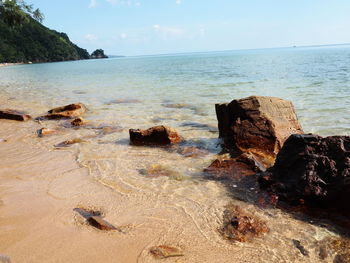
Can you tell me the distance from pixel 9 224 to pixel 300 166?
3534 mm

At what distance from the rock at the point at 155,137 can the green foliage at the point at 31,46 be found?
364ft

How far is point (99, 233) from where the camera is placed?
3.13 metres

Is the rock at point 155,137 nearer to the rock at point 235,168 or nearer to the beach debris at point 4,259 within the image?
the rock at point 235,168

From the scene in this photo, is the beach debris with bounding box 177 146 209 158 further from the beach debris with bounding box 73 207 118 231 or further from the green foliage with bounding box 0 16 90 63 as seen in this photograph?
the green foliage with bounding box 0 16 90 63

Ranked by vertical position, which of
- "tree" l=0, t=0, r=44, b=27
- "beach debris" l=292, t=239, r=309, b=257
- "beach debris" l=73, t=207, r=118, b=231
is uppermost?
"tree" l=0, t=0, r=44, b=27

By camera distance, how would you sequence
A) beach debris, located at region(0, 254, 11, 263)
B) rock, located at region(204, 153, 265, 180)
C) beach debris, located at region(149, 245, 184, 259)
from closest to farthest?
1. beach debris, located at region(0, 254, 11, 263)
2. beach debris, located at region(149, 245, 184, 259)
3. rock, located at region(204, 153, 265, 180)

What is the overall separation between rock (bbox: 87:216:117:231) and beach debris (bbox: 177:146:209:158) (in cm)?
271

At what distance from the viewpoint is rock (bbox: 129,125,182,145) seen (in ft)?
21.7

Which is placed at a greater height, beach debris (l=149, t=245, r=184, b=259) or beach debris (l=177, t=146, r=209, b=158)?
beach debris (l=149, t=245, r=184, b=259)

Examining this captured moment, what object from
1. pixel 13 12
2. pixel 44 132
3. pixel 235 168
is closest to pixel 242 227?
pixel 235 168

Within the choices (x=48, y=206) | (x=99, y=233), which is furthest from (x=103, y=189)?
(x=99, y=233)

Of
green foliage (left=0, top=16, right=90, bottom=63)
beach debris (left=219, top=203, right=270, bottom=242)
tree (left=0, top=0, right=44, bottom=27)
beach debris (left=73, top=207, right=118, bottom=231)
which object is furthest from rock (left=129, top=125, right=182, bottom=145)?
green foliage (left=0, top=16, right=90, bottom=63)

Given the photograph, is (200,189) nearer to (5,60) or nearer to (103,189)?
(103,189)

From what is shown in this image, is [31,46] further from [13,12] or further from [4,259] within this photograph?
[4,259]
